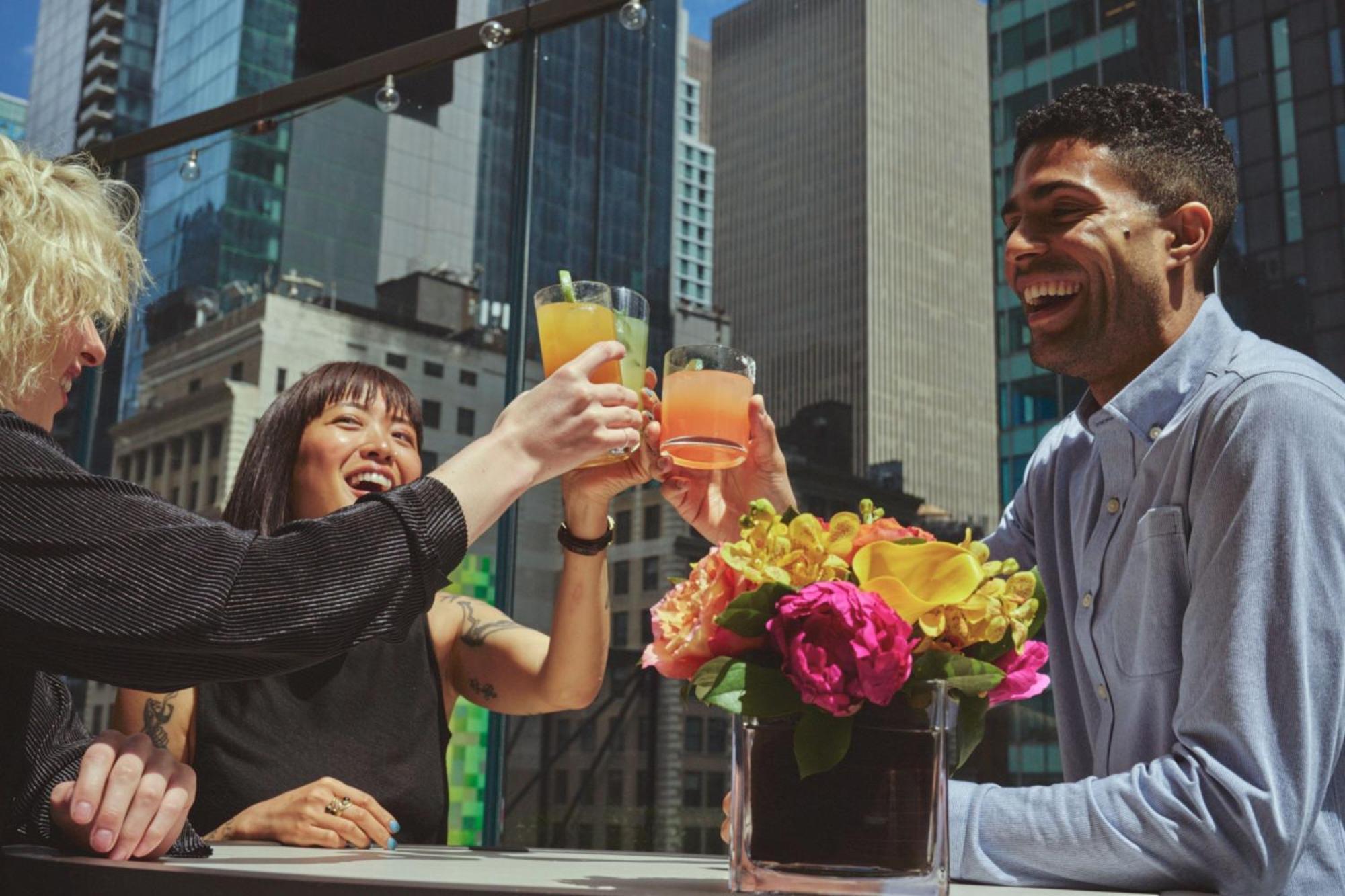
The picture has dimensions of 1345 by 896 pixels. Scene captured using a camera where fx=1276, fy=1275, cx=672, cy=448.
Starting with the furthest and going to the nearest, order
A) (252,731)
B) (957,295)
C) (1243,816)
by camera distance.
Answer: (957,295) → (252,731) → (1243,816)

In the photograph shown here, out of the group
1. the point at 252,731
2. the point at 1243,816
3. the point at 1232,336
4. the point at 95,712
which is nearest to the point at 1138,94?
the point at 1232,336

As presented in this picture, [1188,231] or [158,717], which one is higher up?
[1188,231]

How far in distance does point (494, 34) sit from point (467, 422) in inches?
100

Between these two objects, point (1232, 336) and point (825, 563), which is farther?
point (1232, 336)

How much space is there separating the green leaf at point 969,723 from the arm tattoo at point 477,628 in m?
1.62

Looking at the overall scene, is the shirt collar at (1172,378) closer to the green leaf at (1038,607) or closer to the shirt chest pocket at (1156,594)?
the shirt chest pocket at (1156,594)

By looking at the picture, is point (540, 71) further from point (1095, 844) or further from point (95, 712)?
point (95, 712)

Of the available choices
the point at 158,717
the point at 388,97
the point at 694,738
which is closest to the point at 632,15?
the point at 388,97

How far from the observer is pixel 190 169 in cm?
575

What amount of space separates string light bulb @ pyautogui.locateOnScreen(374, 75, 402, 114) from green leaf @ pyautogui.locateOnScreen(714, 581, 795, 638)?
153 inches

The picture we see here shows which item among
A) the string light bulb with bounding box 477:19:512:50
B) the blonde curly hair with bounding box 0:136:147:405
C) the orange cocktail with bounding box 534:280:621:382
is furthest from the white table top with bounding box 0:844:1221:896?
the string light bulb with bounding box 477:19:512:50

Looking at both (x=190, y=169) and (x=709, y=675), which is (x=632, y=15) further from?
(x=709, y=675)

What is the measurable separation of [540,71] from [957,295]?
11.7ft

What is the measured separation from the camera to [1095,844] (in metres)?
1.17
